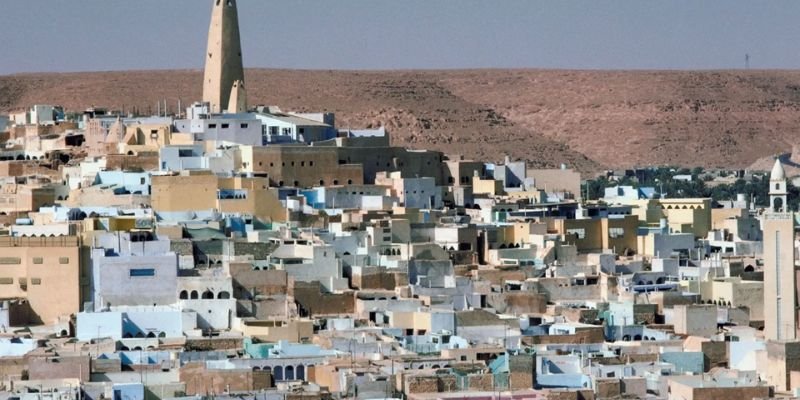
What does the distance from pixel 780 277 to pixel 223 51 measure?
24122 millimetres

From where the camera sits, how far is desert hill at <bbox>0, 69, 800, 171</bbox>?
11681 cm

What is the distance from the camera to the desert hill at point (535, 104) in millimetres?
116812

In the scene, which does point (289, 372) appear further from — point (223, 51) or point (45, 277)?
point (223, 51)

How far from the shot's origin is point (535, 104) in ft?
470

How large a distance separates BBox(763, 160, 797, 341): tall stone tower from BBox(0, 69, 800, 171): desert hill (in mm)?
63719

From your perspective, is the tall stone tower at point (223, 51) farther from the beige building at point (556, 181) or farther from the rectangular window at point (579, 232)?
the rectangular window at point (579, 232)

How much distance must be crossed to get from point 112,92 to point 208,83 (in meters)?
64.1

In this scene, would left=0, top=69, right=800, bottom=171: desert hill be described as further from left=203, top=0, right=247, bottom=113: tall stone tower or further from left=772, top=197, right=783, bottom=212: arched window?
left=772, top=197, right=783, bottom=212: arched window

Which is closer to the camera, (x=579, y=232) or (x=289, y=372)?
(x=289, y=372)

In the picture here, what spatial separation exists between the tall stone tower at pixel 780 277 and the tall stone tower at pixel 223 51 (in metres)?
23.1

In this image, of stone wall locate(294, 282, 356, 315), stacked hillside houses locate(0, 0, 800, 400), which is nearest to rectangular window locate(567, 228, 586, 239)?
stacked hillside houses locate(0, 0, 800, 400)

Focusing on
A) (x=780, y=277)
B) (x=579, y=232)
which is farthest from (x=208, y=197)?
(x=780, y=277)

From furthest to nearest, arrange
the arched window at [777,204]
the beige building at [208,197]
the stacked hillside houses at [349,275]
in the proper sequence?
the beige building at [208,197] → the arched window at [777,204] → the stacked hillside houses at [349,275]

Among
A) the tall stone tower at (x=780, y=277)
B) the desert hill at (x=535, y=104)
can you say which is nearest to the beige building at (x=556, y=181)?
the tall stone tower at (x=780, y=277)
